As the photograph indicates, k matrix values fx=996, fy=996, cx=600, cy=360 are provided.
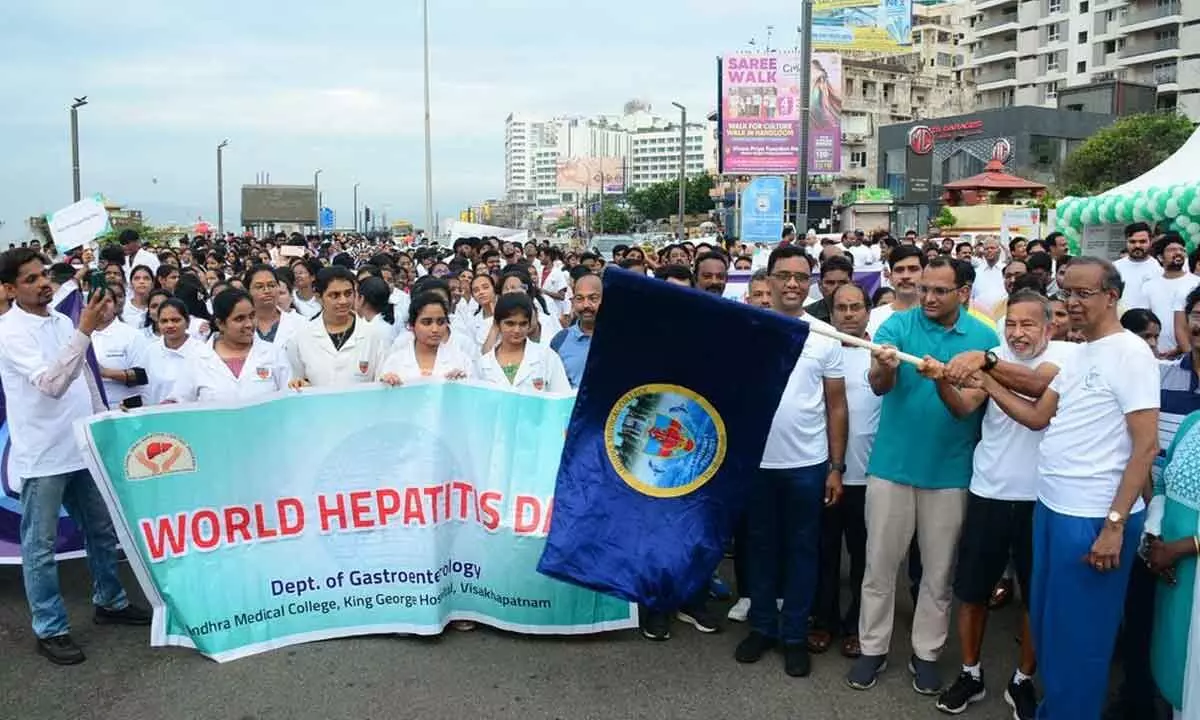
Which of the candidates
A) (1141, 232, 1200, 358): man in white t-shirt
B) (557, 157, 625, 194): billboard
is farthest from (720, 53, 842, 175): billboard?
(557, 157, 625, 194): billboard

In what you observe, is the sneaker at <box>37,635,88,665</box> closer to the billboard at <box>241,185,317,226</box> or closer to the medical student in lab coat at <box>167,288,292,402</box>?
the medical student in lab coat at <box>167,288,292,402</box>

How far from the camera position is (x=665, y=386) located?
4090 millimetres

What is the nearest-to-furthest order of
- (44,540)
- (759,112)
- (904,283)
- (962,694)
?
(962,694) < (44,540) < (904,283) < (759,112)

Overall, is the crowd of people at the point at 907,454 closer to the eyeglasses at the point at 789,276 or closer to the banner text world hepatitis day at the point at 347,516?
the eyeglasses at the point at 789,276

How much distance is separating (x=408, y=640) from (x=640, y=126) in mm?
181606

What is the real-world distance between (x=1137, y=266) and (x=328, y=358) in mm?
7360

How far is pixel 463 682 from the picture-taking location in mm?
4266

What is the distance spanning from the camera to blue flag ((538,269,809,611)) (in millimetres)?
4043

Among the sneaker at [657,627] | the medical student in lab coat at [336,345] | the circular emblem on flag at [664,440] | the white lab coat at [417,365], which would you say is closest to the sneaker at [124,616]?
the medical student in lab coat at [336,345]

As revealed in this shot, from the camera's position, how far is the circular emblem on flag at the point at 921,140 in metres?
59.4

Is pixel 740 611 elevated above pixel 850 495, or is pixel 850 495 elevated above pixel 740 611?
pixel 850 495

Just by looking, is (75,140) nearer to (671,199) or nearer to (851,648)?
(851,648)

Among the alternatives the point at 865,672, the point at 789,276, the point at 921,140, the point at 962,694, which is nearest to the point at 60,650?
the point at 865,672

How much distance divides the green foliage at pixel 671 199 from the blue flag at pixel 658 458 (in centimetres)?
8372
